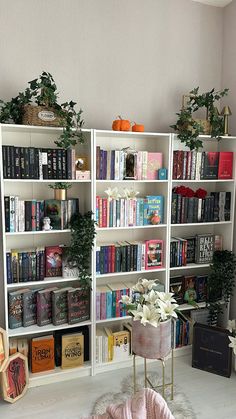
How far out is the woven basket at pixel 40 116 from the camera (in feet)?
7.30

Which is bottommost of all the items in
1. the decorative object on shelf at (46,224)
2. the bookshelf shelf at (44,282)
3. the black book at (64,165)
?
the bookshelf shelf at (44,282)

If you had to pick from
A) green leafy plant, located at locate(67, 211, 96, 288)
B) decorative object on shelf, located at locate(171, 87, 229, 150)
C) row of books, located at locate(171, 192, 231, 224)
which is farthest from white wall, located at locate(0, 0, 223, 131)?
green leafy plant, located at locate(67, 211, 96, 288)

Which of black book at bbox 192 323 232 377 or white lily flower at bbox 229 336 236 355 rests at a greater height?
white lily flower at bbox 229 336 236 355

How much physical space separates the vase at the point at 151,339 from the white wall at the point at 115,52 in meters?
1.56

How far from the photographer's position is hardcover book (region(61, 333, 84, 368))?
253 centimetres

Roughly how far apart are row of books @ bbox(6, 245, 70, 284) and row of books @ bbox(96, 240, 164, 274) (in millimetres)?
289

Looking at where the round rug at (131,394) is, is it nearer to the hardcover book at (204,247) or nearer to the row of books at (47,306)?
the row of books at (47,306)

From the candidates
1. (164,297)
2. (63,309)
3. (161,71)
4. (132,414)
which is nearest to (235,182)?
(161,71)

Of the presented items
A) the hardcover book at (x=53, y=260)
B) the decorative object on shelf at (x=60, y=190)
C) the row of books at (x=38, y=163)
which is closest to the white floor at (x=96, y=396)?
the hardcover book at (x=53, y=260)

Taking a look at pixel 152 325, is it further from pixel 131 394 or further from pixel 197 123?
pixel 197 123

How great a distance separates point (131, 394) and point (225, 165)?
195 centimetres

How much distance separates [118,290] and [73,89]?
5.31 feet

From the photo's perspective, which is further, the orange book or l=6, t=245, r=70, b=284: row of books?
the orange book

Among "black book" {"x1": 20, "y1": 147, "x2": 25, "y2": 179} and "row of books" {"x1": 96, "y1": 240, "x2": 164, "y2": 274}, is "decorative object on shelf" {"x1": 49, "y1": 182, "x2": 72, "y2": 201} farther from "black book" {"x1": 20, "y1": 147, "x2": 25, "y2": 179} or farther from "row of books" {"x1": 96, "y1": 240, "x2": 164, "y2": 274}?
"row of books" {"x1": 96, "y1": 240, "x2": 164, "y2": 274}
